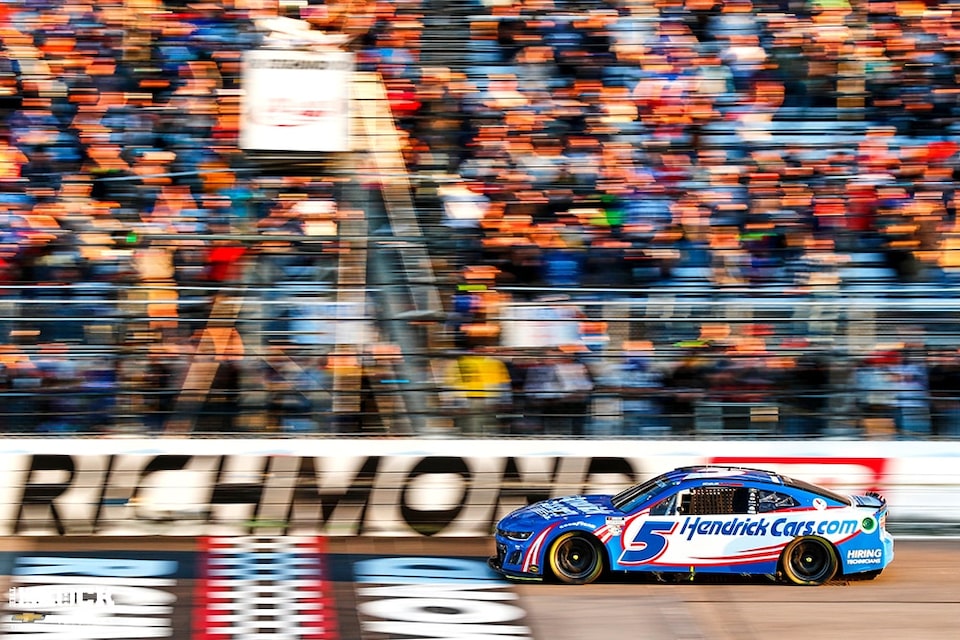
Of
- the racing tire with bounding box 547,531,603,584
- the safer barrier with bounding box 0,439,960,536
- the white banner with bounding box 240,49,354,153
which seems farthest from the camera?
the white banner with bounding box 240,49,354,153

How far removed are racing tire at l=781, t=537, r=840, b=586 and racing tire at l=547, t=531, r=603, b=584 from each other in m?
1.58

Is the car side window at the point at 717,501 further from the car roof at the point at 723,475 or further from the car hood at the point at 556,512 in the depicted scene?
the car hood at the point at 556,512

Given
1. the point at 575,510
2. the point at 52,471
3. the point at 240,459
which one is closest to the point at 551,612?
the point at 575,510

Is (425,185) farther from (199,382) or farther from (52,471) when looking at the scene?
(52,471)

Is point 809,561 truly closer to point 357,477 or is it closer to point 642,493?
point 642,493

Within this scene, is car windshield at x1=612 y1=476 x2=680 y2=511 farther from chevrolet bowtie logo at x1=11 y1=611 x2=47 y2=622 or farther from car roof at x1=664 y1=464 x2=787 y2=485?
chevrolet bowtie logo at x1=11 y1=611 x2=47 y2=622

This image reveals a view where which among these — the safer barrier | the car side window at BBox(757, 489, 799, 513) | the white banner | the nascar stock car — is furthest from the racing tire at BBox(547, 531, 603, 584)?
the white banner

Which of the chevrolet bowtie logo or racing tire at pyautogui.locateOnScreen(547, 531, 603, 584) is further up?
the chevrolet bowtie logo

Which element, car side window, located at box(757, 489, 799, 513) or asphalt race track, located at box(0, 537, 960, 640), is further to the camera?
car side window, located at box(757, 489, 799, 513)

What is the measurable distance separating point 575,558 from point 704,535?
1096 millimetres

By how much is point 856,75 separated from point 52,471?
9615 millimetres

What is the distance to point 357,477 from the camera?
13.3 meters

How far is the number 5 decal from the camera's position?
1147cm

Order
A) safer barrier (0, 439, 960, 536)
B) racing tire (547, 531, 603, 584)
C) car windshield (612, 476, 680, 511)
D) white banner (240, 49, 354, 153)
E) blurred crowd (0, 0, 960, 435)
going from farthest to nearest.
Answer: white banner (240, 49, 354, 153)
blurred crowd (0, 0, 960, 435)
safer barrier (0, 439, 960, 536)
car windshield (612, 476, 680, 511)
racing tire (547, 531, 603, 584)
